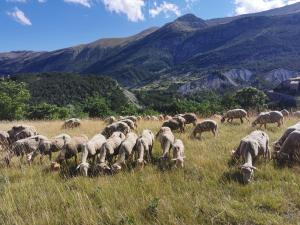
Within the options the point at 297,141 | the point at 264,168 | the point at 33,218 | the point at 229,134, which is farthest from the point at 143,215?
the point at 229,134

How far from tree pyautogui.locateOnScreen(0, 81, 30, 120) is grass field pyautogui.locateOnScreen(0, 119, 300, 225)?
51.6 metres

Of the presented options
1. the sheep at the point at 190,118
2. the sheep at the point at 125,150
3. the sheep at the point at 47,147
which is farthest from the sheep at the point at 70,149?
the sheep at the point at 190,118

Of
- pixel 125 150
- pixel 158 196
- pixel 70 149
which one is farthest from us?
pixel 70 149

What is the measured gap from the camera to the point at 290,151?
12.3 m

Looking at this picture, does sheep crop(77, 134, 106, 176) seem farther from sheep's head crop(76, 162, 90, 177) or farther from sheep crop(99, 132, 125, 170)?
sheep crop(99, 132, 125, 170)

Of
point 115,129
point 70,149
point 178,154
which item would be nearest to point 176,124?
point 115,129

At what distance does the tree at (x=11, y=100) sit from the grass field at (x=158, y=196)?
169 ft

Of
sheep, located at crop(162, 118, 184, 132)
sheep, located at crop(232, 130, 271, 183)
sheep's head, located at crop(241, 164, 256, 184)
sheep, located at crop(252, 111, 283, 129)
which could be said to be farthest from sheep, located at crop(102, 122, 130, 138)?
sheep's head, located at crop(241, 164, 256, 184)

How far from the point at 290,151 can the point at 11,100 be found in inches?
2206

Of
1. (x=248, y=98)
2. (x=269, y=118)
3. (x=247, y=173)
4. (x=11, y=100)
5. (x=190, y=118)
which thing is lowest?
(x=248, y=98)

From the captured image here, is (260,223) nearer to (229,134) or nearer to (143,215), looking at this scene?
(143,215)

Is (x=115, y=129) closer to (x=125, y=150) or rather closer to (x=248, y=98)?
(x=125, y=150)

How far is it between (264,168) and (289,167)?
75 centimetres

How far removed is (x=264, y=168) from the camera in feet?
37.2
